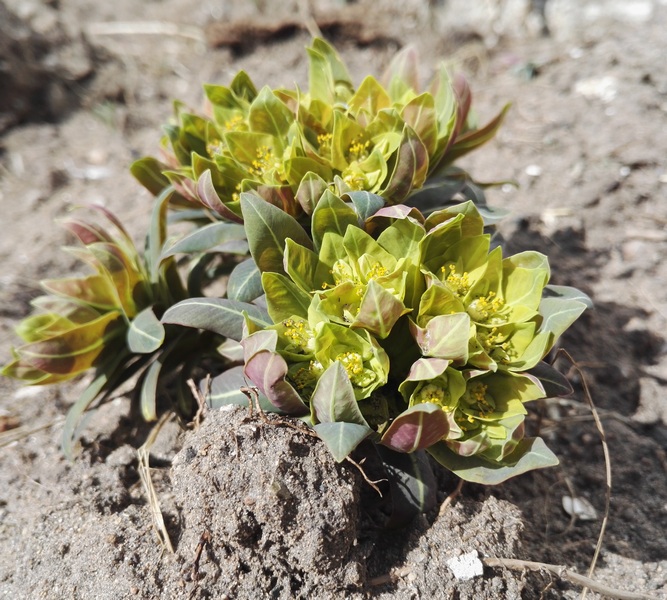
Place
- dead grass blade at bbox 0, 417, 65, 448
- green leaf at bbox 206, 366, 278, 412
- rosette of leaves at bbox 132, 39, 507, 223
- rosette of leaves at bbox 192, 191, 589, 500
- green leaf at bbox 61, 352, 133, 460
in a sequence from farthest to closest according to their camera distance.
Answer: dead grass blade at bbox 0, 417, 65, 448
green leaf at bbox 61, 352, 133, 460
rosette of leaves at bbox 132, 39, 507, 223
green leaf at bbox 206, 366, 278, 412
rosette of leaves at bbox 192, 191, 589, 500

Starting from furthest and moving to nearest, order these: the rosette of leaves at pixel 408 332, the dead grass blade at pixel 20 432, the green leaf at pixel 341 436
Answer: the dead grass blade at pixel 20 432, the rosette of leaves at pixel 408 332, the green leaf at pixel 341 436

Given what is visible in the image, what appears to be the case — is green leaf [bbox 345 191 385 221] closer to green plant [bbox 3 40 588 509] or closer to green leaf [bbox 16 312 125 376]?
green plant [bbox 3 40 588 509]

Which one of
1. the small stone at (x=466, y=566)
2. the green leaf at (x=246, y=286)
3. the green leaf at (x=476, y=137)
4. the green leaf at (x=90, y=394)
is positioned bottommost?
the small stone at (x=466, y=566)

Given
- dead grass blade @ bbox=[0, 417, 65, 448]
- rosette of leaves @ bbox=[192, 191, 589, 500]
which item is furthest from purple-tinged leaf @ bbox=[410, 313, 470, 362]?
dead grass blade @ bbox=[0, 417, 65, 448]

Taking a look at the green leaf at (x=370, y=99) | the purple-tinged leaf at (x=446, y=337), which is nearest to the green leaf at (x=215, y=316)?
the purple-tinged leaf at (x=446, y=337)

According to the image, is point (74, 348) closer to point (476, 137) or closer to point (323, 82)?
point (323, 82)

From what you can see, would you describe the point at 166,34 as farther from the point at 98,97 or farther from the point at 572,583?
the point at 572,583

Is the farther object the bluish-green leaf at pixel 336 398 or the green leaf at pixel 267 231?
the green leaf at pixel 267 231

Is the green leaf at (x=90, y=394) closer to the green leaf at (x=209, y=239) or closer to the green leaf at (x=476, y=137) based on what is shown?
the green leaf at (x=209, y=239)
